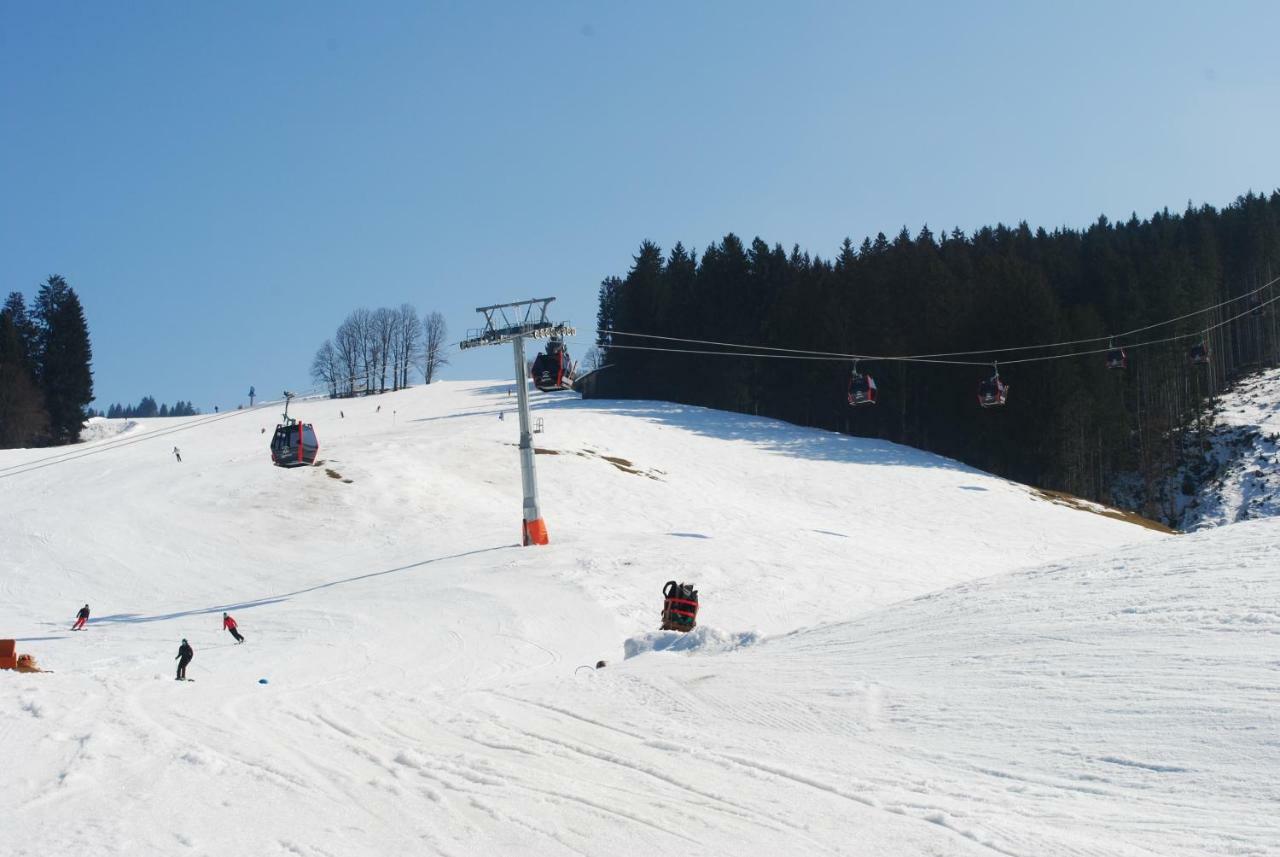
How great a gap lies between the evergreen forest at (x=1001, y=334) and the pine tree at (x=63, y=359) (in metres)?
53.4

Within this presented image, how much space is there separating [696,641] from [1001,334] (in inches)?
2252

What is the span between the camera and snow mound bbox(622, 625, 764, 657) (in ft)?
62.4

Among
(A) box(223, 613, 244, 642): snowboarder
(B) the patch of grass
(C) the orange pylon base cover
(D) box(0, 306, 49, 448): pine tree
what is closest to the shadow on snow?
(C) the orange pylon base cover

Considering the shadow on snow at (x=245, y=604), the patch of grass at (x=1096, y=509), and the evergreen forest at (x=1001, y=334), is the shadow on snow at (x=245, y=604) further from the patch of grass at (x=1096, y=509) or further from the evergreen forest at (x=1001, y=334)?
the patch of grass at (x=1096, y=509)

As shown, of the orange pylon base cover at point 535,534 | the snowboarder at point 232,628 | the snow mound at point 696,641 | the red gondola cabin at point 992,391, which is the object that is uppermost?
the red gondola cabin at point 992,391

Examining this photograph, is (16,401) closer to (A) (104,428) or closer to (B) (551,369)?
(A) (104,428)

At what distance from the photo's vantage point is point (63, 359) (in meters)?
98.1

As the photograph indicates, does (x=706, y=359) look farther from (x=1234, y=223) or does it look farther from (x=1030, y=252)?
(x=1234, y=223)

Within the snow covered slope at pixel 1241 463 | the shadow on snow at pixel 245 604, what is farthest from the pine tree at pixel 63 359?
the snow covered slope at pixel 1241 463

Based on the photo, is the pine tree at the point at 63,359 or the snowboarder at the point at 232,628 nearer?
the snowboarder at the point at 232,628

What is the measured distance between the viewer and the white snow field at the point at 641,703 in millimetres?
9070

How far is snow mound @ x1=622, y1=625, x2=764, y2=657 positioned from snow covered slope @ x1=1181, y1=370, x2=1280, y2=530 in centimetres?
4882

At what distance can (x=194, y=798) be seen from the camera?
34.2 feet

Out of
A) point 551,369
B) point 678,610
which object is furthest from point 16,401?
point 678,610
